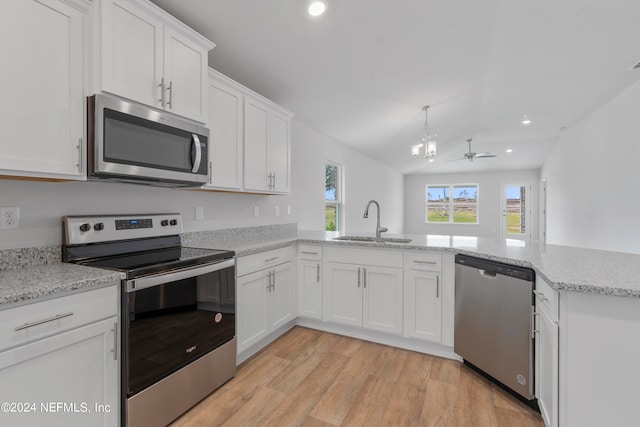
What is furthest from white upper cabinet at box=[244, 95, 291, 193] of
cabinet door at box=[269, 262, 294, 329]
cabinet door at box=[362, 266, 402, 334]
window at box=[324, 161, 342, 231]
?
window at box=[324, 161, 342, 231]

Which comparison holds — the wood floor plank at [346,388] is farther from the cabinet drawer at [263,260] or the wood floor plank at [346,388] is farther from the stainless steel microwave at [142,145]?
the stainless steel microwave at [142,145]

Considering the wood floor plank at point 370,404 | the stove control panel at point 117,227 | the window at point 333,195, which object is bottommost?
the wood floor plank at point 370,404

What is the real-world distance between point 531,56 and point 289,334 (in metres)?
3.85

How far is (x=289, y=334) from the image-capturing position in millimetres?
2795

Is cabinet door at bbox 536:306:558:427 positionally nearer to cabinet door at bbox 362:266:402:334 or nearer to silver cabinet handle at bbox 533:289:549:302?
silver cabinet handle at bbox 533:289:549:302

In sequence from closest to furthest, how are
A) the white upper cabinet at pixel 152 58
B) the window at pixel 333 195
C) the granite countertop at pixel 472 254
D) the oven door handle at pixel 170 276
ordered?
1. the granite countertop at pixel 472 254
2. the oven door handle at pixel 170 276
3. the white upper cabinet at pixel 152 58
4. the window at pixel 333 195

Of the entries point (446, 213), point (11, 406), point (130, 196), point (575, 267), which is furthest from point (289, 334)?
point (446, 213)

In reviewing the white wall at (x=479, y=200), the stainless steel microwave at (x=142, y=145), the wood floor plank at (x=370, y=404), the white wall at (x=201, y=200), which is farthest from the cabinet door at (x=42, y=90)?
the white wall at (x=479, y=200)

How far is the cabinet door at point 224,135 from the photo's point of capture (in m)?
2.23

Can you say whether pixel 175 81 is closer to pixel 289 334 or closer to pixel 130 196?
pixel 130 196

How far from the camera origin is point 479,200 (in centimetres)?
984

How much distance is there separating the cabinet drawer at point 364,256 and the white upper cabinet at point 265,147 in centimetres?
85

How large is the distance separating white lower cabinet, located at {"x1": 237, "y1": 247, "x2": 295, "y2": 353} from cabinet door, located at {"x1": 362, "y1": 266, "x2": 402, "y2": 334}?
0.71 metres

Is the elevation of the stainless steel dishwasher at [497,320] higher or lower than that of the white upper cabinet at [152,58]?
lower
